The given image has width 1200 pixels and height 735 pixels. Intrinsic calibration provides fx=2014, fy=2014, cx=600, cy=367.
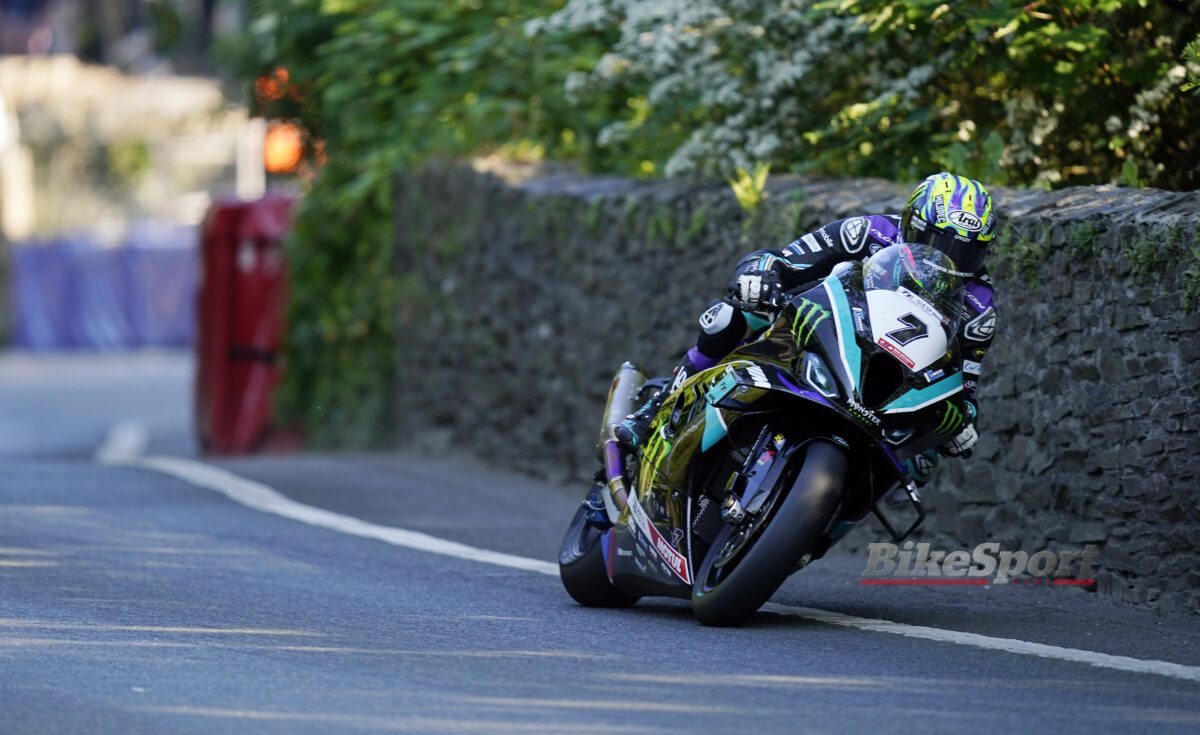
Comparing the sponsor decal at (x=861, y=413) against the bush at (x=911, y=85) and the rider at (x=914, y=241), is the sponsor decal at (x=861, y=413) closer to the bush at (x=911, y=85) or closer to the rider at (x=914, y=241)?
the rider at (x=914, y=241)

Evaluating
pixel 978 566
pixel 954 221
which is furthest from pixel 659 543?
pixel 978 566

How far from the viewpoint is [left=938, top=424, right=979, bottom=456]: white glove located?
6.71 metres

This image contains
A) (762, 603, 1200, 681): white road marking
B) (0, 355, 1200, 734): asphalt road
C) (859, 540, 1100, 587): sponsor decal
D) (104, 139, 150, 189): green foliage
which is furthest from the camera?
(104, 139, 150, 189): green foliage

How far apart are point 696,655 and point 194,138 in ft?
139

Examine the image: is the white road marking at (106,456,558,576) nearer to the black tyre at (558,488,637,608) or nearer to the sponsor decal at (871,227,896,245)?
the black tyre at (558,488,637,608)

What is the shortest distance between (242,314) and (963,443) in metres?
12.0

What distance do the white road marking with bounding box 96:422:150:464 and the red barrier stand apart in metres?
0.97

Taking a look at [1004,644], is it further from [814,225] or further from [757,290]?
[814,225]

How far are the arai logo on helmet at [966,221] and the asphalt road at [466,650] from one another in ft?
4.52

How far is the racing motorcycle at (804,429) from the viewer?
6.37m

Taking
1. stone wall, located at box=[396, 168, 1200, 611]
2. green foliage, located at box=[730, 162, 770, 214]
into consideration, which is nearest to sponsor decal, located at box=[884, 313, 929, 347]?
stone wall, located at box=[396, 168, 1200, 611]

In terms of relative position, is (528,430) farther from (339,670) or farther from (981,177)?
(339,670)

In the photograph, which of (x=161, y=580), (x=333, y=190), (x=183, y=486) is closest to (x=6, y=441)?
(x=333, y=190)

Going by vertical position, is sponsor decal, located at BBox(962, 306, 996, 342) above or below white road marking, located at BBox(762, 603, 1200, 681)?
above
